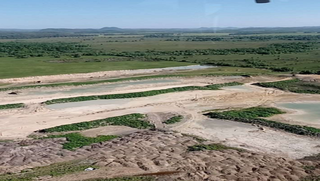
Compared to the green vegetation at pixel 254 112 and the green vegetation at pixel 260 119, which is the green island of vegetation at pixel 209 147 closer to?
the green vegetation at pixel 260 119

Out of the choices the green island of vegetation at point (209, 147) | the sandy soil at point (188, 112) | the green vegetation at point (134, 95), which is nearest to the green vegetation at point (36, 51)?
the green vegetation at point (134, 95)

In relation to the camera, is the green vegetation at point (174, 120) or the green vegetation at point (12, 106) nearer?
the green vegetation at point (174, 120)

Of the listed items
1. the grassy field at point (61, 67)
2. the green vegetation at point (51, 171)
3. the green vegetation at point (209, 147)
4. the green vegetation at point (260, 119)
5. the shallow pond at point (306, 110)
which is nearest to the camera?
the green vegetation at point (51, 171)

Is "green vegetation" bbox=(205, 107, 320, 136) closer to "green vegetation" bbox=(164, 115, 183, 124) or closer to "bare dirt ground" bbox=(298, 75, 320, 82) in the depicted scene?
"green vegetation" bbox=(164, 115, 183, 124)

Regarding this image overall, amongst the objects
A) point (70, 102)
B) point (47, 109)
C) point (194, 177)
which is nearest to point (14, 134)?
point (47, 109)

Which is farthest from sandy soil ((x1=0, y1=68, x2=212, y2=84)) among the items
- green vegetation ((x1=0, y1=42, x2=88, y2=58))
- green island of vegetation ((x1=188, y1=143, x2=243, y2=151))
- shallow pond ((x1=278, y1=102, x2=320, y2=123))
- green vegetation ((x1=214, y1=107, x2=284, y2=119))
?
green island of vegetation ((x1=188, y1=143, x2=243, y2=151))

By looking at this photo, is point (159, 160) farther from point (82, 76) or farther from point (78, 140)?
point (82, 76)

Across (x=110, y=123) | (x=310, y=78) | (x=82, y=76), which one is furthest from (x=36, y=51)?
(x=110, y=123)
